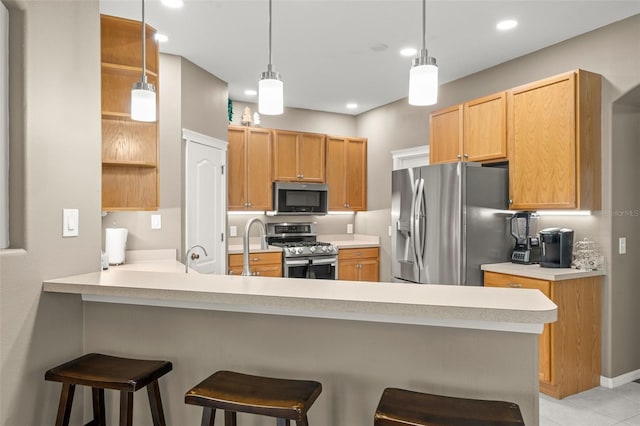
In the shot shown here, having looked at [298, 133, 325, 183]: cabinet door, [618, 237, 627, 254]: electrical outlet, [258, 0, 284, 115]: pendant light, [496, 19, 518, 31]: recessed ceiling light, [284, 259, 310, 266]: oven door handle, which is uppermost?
[496, 19, 518, 31]: recessed ceiling light

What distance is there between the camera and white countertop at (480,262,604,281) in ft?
9.68

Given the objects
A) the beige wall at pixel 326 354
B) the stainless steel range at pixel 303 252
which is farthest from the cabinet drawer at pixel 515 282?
the stainless steel range at pixel 303 252

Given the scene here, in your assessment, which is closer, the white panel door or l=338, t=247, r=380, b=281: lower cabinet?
the white panel door

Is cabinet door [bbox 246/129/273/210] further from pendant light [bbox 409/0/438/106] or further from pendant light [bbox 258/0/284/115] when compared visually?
pendant light [bbox 409/0/438/106]

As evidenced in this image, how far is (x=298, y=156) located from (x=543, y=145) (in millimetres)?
3000

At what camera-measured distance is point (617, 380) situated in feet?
10.5

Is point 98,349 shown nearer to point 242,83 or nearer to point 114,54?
point 114,54

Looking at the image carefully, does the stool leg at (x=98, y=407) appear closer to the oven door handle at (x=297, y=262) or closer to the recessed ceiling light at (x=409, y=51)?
the oven door handle at (x=297, y=262)

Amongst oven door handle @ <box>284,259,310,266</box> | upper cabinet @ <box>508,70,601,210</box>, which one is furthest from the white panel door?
upper cabinet @ <box>508,70,601,210</box>

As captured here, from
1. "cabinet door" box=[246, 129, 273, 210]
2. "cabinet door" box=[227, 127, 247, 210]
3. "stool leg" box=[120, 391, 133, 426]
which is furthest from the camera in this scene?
"cabinet door" box=[246, 129, 273, 210]

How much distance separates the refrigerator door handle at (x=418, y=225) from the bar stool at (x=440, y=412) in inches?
102

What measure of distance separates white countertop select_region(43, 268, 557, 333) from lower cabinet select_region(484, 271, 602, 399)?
5.43 feet

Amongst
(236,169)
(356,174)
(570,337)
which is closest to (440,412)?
(570,337)

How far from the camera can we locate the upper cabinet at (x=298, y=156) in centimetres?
533
